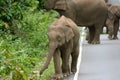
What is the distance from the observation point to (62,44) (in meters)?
16.1

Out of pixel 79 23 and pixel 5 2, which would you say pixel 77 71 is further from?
pixel 79 23

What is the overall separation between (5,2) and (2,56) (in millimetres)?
6634

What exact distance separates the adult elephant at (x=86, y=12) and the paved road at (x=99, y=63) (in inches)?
61.8

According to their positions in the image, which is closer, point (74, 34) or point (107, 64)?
point (74, 34)

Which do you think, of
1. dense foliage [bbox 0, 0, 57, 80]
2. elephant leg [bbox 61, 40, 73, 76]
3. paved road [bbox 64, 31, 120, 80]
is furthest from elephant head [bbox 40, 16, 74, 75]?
paved road [bbox 64, 31, 120, 80]

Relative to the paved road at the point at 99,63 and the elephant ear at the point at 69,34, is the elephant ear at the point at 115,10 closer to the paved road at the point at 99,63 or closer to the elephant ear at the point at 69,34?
the paved road at the point at 99,63

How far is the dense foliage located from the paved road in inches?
46.7

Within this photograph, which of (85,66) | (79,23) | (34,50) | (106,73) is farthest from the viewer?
(79,23)

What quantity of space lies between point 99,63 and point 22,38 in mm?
3442

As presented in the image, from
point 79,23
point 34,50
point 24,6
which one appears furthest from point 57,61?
point 79,23

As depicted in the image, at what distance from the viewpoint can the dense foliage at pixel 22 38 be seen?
15.2 meters

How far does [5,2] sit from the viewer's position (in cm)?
1894

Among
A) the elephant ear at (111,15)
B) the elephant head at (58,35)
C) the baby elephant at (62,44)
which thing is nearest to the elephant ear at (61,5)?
the elephant ear at (111,15)

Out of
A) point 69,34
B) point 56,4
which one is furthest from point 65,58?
point 56,4
